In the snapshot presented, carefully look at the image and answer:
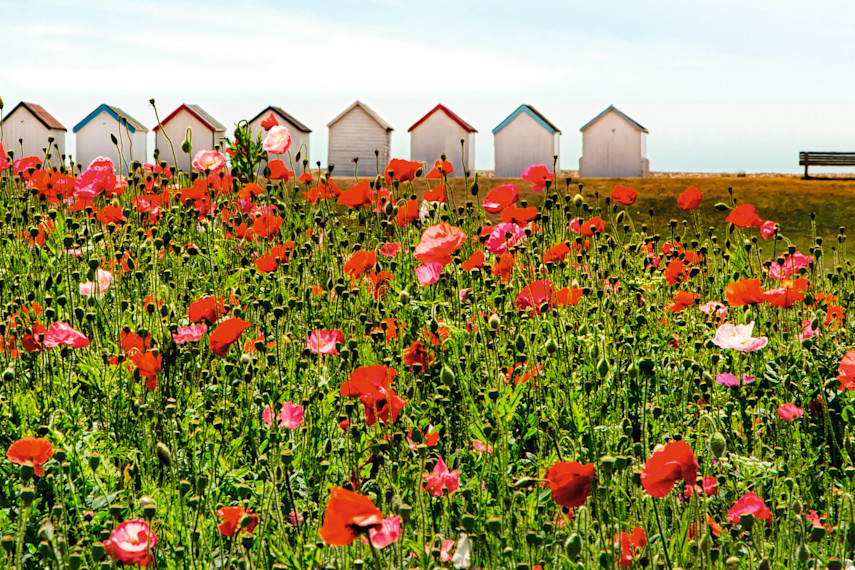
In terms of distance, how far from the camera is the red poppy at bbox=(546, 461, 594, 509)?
164 centimetres

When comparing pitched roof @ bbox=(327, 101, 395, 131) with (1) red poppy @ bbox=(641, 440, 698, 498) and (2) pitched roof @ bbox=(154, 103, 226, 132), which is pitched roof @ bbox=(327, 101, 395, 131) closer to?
(2) pitched roof @ bbox=(154, 103, 226, 132)

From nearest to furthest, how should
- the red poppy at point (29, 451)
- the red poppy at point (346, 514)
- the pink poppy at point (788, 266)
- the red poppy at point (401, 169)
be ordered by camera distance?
the red poppy at point (346, 514), the red poppy at point (29, 451), the red poppy at point (401, 169), the pink poppy at point (788, 266)

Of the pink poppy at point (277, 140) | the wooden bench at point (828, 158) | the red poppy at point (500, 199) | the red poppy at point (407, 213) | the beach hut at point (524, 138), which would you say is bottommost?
the red poppy at point (407, 213)

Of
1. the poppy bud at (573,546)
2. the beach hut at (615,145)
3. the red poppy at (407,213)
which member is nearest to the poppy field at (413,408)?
the poppy bud at (573,546)

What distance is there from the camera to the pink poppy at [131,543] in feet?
5.64

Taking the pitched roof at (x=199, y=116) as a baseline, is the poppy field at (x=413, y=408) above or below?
below

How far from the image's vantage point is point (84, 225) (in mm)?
4875

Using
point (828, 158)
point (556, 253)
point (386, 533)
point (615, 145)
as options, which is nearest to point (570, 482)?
point (386, 533)

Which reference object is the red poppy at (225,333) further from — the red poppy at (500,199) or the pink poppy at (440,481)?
the red poppy at (500,199)

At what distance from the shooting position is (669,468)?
1.59 meters

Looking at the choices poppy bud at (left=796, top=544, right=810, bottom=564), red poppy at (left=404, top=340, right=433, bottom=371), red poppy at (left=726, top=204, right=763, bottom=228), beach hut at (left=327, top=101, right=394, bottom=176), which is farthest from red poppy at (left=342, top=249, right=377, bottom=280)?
beach hut at (left=327, top=101, right=394, bottom=176)

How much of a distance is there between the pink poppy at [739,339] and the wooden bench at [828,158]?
1956 centimetres

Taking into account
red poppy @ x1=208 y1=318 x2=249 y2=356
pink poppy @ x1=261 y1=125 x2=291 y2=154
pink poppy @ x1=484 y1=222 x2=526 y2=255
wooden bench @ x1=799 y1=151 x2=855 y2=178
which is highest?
wooden bench @ x1=799 y1=151 x2=855 y2=178

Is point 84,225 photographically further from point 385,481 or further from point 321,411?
point 385,481
